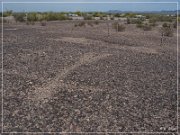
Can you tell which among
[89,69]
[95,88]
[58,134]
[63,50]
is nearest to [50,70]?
[89,69]

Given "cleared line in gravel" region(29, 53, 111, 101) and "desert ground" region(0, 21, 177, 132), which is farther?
"cleared line in gravel" region(29, 53, 111, 101)

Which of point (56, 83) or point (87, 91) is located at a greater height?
point (56, 83)

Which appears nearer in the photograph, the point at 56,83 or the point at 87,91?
the point at 87,91

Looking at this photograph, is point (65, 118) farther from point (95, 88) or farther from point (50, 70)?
point (50, 70)

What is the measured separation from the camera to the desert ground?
23.4 ft

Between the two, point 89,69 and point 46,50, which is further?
point 46,50

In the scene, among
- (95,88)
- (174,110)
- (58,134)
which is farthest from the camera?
(95,88)

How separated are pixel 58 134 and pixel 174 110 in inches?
113

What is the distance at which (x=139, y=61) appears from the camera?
535 inches

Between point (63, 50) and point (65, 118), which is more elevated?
point (63, 50)

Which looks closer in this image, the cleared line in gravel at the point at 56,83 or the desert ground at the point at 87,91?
the desert ground at the point at 87,91

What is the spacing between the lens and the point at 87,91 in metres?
9.27

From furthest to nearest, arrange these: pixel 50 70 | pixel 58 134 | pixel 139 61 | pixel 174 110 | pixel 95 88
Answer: pixel 139 61
pixel 50 70
pixel 95 88
pixel 174 110
pixel 58 134

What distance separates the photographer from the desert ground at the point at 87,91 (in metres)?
7.12
